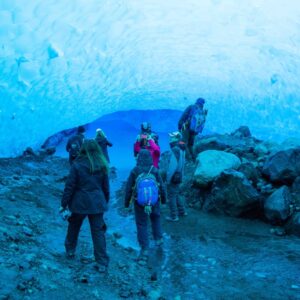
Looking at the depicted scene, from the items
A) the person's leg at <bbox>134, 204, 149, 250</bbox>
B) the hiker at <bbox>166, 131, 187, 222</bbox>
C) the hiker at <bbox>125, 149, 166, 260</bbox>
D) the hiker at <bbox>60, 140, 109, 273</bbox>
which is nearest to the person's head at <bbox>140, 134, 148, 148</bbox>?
the hiker at <bbox>166, 131, 187, 222</bbox>

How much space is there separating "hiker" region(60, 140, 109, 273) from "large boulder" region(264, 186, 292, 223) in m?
3.28

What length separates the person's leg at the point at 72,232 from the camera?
13.8 feet

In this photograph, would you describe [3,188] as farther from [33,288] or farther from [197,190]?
[33,288]

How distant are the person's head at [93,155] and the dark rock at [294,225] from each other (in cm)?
330

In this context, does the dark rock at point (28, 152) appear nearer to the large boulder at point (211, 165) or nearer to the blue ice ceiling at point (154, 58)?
the blue ice ceiling at point (154, 58)

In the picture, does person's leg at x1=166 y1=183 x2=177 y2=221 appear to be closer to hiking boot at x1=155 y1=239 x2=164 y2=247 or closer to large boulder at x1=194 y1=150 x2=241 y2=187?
large boulder at x1=194 y1=150 x2=241 y2=187

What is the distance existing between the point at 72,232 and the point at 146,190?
1.00 meters

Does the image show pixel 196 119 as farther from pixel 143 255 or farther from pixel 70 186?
pixel 70 186

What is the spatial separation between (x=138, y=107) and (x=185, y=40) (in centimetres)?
264

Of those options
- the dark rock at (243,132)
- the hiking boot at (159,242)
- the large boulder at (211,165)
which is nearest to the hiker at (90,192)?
the hiking boot at (159,242)

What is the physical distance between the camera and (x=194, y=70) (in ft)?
41.9

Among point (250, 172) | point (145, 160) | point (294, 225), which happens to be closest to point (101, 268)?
point (145, 160)

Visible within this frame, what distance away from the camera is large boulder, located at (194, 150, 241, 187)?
756 centimetres

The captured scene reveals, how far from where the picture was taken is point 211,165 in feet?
25.3
